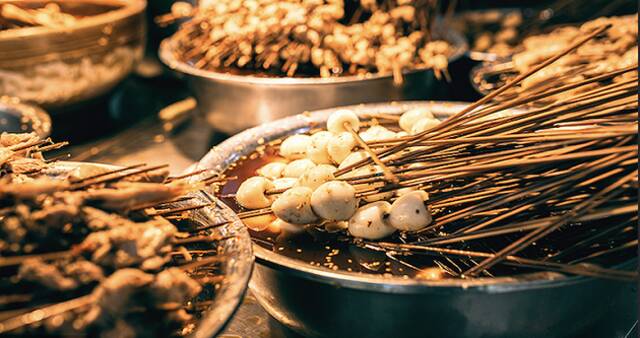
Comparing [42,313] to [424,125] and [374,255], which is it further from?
[424,125]

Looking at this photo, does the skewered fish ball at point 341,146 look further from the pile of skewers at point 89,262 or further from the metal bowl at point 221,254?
the pile of skewers at point 89,262

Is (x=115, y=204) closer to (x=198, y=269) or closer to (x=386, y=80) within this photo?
(x=198, y=269)

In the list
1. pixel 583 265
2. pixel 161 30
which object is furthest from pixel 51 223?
pixel 161 30

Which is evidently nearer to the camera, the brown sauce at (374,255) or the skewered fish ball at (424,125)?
the brown sauce at (374,255)

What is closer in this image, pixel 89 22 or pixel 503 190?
pixel 503 190

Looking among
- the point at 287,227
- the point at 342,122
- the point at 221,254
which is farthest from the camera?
the point at 342,122

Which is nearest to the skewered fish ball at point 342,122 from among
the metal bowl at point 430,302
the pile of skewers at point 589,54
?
the metal bowl at point 430,302

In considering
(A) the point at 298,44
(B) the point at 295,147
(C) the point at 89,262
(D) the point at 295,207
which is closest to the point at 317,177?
(D) the point at 295,207
